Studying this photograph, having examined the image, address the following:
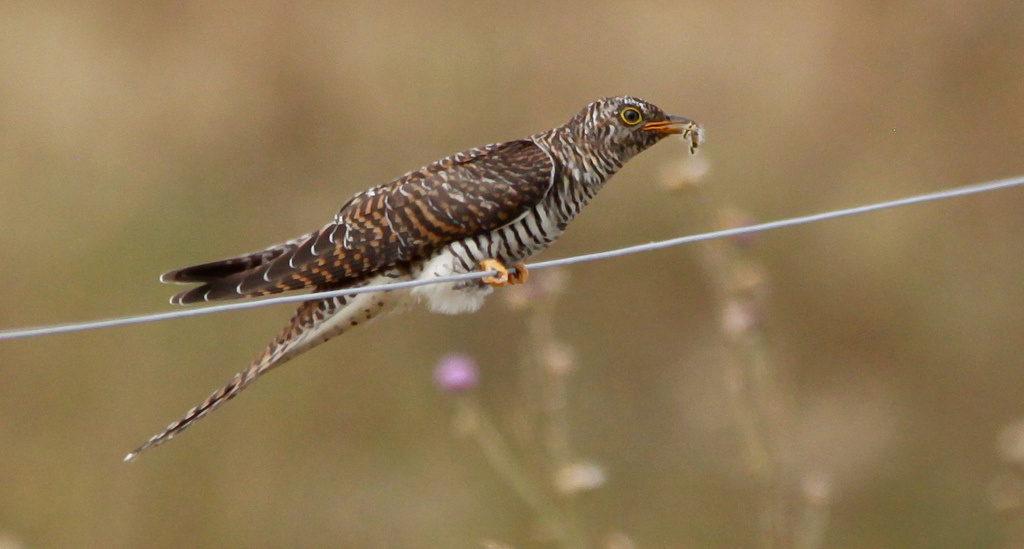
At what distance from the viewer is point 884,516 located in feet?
12.9

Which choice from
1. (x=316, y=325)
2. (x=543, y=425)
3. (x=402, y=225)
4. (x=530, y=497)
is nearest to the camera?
(x=530, y=497)

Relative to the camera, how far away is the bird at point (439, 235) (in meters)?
2.80

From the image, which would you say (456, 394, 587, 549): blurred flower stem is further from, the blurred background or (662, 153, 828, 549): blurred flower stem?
(662, 153, 828, 549): blurred flower stem

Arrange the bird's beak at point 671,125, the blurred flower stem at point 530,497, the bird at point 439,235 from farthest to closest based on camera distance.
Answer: the bird's beak at point 671,125 < the bird at point 439,235 < the blurred flower stem at point 530,497

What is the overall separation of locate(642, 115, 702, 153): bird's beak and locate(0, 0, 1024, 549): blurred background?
9 centimetres

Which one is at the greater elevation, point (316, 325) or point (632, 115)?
point (632, 115)

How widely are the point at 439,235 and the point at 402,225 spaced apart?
99mm

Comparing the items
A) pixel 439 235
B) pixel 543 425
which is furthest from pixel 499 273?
pixel 543 425

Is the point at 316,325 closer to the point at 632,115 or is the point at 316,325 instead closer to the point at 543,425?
the point at 543,425

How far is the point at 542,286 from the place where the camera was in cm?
310

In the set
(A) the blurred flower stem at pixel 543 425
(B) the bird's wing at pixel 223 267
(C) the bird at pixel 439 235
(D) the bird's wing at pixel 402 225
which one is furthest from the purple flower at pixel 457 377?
(B) the bird's wing at pixel 223 267

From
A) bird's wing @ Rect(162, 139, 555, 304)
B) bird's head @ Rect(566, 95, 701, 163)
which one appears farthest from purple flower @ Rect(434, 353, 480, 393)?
bird's head @ Rect(566, 95, 701, 163)

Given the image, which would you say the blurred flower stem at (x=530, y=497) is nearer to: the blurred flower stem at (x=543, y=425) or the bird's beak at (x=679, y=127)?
the blurred flower stem at (x=543, y=425)

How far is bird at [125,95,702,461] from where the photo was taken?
2801mm
